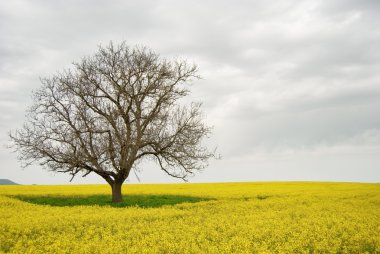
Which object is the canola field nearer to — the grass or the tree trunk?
the grass

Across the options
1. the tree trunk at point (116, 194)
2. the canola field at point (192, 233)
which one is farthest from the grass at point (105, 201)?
the canola field at point (192, 233)

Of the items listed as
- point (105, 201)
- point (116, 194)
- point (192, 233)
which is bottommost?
point (192, 233)

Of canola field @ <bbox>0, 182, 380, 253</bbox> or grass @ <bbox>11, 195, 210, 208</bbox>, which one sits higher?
grass @ <bbox>11, 195, 210, 208</bbox>

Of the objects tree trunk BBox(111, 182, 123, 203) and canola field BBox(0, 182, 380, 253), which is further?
tree trunk BBox(111, 182, 123, 203)

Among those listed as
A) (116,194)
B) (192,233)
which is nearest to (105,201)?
(116,194)

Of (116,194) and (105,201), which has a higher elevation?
(116,194)

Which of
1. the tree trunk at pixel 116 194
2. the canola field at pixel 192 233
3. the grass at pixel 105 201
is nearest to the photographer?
the canola field at pixel 192 233

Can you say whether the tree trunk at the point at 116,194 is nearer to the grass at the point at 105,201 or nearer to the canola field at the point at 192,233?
the grass at the point at 105,201

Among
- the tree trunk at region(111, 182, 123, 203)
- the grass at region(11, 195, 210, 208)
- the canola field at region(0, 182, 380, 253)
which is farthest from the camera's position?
the tree trunk at region(111, 182, 123, 203)

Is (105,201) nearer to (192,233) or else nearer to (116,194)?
(116,194)

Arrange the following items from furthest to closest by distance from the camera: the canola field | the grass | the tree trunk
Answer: the tree trunk → the grass → the canola field

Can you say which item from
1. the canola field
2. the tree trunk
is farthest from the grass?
the canola field

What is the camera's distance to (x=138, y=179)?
1149 inches

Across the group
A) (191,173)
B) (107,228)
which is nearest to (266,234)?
(107,228)
